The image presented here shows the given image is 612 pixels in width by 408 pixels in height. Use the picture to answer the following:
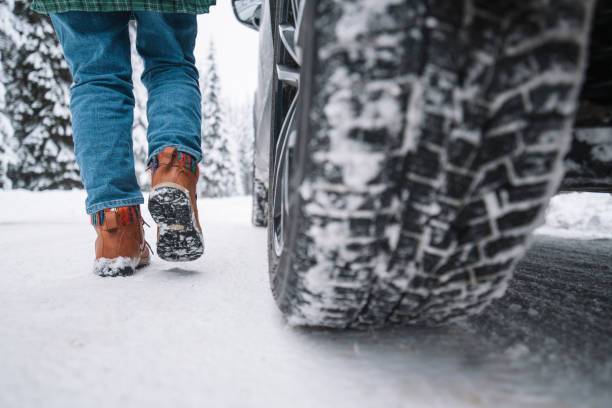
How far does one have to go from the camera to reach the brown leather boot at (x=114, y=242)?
3.09 feet

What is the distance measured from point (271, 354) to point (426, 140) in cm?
37

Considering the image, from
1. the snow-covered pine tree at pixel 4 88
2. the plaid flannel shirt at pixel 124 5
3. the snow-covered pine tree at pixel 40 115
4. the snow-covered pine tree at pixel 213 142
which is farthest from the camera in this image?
the snow-covered pine tree at pixel 213 142

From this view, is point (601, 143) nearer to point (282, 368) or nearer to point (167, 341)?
point (282, 368)

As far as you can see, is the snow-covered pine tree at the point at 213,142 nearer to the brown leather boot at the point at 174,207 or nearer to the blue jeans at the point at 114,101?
the blue jeans at the point at 114,101

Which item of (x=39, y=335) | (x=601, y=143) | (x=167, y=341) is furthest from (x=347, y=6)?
(x=39, y=335)

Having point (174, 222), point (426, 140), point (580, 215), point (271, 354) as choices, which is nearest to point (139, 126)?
point (174, 222)

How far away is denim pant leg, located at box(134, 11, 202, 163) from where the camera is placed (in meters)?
1.00

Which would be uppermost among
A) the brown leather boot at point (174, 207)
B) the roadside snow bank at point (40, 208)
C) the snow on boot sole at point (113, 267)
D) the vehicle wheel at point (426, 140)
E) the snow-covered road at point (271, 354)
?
the vehicle wheel at point (426, 140)

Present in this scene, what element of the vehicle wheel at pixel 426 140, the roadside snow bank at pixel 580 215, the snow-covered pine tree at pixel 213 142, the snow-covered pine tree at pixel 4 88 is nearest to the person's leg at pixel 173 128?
the vehicle wheel at pixel 426 140

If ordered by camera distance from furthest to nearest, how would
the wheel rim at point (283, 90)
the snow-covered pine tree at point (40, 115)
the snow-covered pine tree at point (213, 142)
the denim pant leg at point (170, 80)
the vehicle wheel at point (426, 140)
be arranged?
the snow-covered pine tree at point (213, 142), the snow-covered pine tree at point (40, 115), the denim pant leg at point (170, 80), the wheel rim at point (283, 90), the vehicle wheel at point (426, 140)

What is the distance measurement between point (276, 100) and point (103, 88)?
0.59 meters

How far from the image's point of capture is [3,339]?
50 cm

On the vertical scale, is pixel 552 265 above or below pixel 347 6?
below

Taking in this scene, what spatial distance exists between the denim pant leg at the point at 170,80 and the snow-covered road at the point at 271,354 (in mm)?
474
